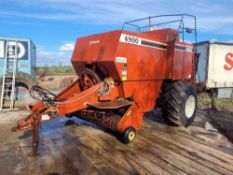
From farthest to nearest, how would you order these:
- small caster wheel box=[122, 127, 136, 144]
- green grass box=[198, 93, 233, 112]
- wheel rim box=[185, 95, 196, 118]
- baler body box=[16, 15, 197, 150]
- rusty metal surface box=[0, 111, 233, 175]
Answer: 1. green grass box=[198, 93, 233, 112]
2. wheel rim box=[185, 95, 196, 118]
3. small caster wheel box=[122, 127, 136, 144]
4. baler body box=[16, 15, 197, 150]
5. rusty metal surface box=[0, 111, 233, 175]

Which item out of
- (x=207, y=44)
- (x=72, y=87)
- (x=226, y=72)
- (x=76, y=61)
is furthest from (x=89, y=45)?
(x=226, y=72)

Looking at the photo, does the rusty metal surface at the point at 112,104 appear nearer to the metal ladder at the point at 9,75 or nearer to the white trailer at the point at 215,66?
the metal ladder at the point at 9,75

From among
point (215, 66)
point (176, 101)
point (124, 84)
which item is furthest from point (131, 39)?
point (215, 66)

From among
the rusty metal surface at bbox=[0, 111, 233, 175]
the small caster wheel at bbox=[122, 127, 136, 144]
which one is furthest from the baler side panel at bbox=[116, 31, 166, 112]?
the rusty metal surface at bbox=[0, 111, 233, 175]

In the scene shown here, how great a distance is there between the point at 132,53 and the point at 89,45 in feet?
3.91

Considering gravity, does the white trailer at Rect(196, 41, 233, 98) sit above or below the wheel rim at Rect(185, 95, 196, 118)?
above

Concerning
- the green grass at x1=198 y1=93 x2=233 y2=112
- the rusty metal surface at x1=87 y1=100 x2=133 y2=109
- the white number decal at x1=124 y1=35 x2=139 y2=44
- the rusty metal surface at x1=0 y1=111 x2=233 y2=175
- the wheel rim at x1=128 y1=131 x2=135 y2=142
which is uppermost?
the white number decal at x1=124 y1=35 x2=139 y2=44

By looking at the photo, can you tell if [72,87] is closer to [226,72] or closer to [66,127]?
[66,127]

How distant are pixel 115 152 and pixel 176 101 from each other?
7.12 feet

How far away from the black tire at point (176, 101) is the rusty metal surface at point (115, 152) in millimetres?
270

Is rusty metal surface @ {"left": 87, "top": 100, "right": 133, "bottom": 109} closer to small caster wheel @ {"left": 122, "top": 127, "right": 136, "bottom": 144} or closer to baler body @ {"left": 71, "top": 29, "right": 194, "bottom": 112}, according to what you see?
baler body @ {"left": 71, "top": 29, "right": 194, "bottom": 112}

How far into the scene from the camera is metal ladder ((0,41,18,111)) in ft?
30.5

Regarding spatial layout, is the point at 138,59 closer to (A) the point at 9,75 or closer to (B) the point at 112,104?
(B) the point at 112,104

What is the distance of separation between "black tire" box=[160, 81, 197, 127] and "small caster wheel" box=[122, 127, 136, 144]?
4.59 feet
